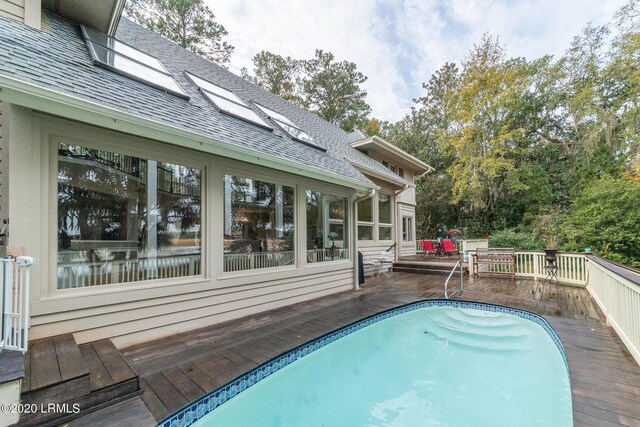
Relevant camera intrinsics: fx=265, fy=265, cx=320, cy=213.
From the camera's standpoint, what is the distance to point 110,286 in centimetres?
322

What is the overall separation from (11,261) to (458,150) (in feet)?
59.0

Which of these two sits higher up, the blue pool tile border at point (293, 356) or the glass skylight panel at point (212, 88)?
the glass skylight panel at point (212, 88)

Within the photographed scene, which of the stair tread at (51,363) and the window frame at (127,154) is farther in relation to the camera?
the window frame at (127,154)

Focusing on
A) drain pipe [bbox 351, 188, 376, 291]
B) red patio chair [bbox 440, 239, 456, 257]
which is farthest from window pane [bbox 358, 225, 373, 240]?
red patio chair [bbox 440, 239, 456, 257]

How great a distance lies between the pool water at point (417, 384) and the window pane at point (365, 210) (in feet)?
16.3

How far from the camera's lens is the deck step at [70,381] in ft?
6.13

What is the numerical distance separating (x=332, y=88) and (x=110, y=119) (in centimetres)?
2023

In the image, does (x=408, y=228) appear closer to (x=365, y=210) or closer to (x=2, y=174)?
(x=365, y=210)

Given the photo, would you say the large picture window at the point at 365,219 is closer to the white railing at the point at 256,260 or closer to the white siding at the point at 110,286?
the white railing at the point at 256,260

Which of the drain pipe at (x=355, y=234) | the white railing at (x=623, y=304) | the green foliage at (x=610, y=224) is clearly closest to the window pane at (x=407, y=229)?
the drain pipe at (x=355, y=234)

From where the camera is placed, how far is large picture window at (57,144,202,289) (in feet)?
10.1

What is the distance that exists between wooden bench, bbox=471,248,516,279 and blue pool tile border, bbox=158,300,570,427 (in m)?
3.80

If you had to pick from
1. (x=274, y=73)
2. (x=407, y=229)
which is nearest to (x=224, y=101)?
(x=407, y=229)

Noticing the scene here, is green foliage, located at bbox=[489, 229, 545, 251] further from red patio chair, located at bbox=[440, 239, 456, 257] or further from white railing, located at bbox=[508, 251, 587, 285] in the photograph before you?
white railing, located at bbox=[508, 251, 587, 285]
